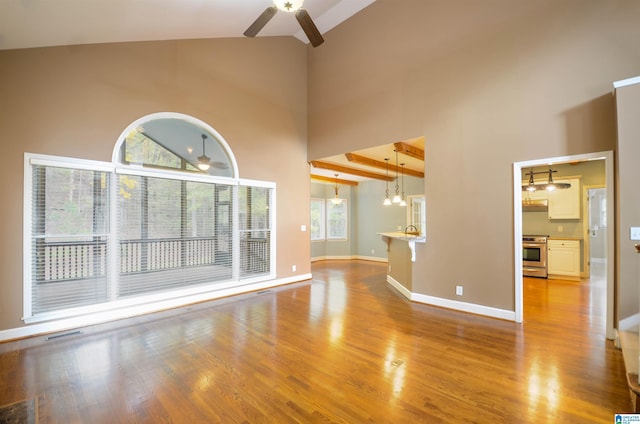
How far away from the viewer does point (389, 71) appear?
5.03 meters

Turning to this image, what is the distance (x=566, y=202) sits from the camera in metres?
6.41

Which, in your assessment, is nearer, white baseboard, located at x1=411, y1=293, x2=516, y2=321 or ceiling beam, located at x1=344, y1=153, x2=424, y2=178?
white baseboard, located at x1=411, y1=293, x2=516, y2=321

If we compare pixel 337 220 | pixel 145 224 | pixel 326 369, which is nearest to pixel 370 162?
pixel 337 220

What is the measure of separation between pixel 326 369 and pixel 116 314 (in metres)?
3.19

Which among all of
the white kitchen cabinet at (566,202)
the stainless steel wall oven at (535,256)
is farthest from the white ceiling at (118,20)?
the stainless steel wall oven at (535,256)

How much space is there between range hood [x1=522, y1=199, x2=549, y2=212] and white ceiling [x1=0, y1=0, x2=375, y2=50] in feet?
18.9

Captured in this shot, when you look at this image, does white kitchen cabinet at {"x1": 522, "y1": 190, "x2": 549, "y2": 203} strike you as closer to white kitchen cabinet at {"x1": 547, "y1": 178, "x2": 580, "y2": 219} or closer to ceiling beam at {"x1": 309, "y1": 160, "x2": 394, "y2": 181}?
white kitchen cabinet at {"x1": 547, "y1": 178, "x2": 580, "y2": 219}

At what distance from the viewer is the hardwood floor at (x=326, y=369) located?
2.00 m

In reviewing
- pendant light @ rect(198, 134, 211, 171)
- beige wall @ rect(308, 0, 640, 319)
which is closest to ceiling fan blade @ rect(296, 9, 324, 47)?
beige wall @ rect(308, 0, 640, 319)

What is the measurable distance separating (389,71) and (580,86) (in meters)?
2.71

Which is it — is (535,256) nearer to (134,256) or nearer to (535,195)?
(535,195)

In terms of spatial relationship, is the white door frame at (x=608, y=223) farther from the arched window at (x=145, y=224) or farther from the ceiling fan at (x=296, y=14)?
the arched window at (x=145, y=224)

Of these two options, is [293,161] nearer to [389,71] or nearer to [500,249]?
[389,71]

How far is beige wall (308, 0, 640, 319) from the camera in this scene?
127 inches
